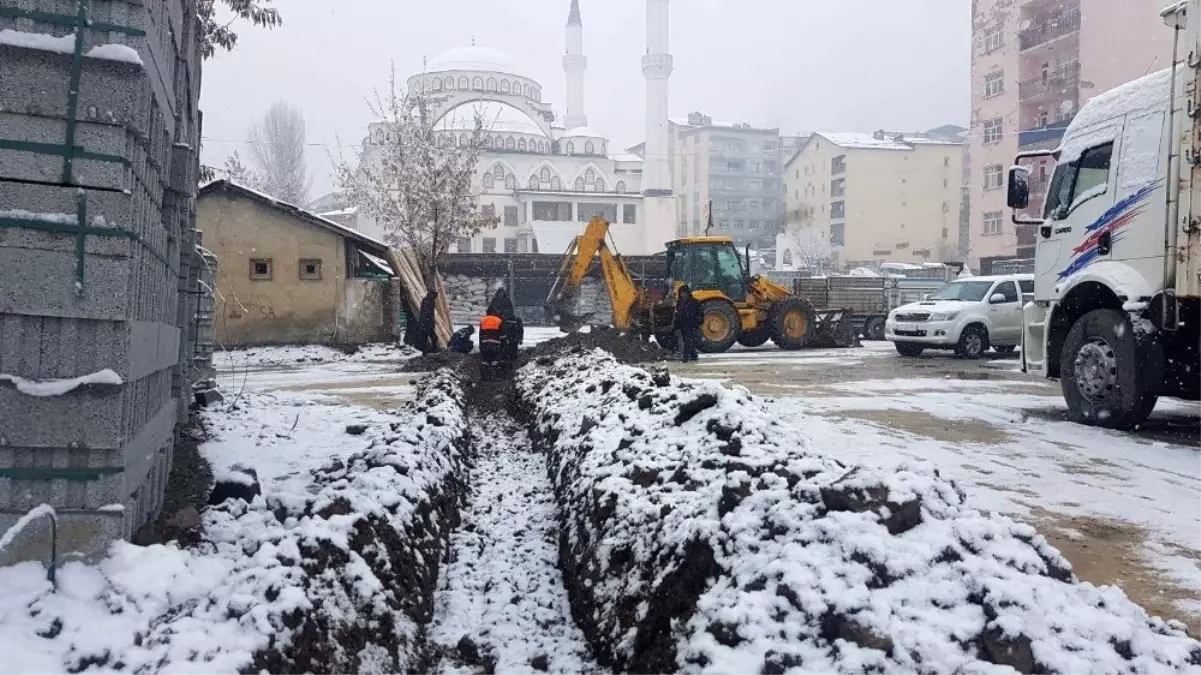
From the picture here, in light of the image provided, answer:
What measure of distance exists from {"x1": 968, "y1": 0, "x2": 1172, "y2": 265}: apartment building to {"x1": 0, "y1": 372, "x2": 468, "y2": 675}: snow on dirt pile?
38.2m

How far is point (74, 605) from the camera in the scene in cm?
289

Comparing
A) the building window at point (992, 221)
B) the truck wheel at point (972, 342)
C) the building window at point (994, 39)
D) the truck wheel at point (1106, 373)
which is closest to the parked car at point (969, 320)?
the truck wheel at point (972, 342)

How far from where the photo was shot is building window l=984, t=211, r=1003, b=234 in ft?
137

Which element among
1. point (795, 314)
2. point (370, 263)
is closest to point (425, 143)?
point (370, 263)

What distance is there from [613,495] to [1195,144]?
246 inches

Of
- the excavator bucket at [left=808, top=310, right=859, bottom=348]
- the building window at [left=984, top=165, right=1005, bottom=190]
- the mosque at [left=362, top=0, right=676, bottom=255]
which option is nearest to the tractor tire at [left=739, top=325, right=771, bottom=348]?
the excavator bucket at [left=808, top=310, right=859, bottom=348]

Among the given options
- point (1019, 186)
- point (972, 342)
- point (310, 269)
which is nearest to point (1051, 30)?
point (972, 342)

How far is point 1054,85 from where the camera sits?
38.5 metres

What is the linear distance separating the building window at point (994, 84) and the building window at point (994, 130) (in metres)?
1.34

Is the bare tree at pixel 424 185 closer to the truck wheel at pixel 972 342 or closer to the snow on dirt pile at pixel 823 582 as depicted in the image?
the truck wheel at pixel 972 342

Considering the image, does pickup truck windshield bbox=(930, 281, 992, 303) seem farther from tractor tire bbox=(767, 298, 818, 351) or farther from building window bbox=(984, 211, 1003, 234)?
building window bbox=(984, 211, 1003, 234)

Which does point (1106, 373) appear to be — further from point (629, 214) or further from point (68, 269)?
point (629, 214)

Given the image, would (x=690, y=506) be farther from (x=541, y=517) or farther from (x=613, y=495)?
(x=541, y=517)

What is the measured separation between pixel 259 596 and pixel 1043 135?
41.8 metres
